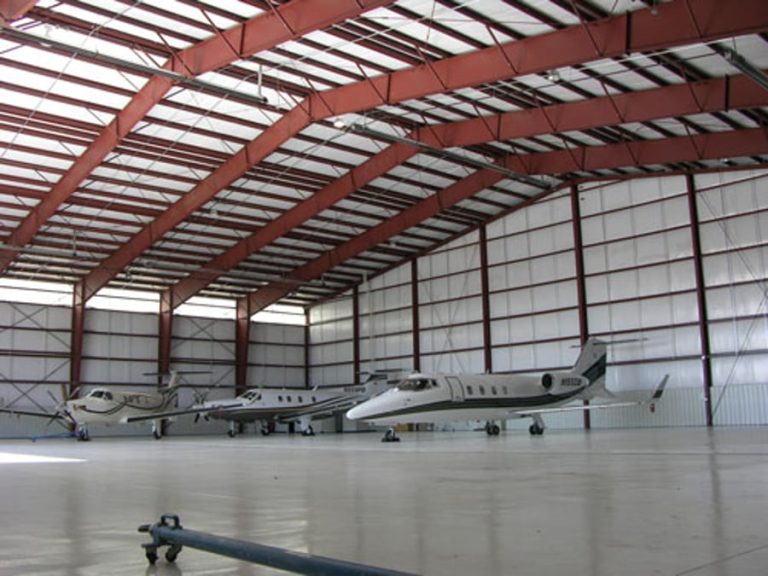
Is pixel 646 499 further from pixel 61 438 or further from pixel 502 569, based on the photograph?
pixel 61 438

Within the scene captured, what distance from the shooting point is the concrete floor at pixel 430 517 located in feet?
14.8

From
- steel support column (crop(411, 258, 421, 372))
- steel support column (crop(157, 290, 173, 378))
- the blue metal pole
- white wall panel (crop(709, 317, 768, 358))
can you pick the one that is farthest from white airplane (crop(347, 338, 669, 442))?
steel support column (crop(157, 290, 173, 378))

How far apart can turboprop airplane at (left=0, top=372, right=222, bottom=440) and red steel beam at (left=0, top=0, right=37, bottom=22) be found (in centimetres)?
2127

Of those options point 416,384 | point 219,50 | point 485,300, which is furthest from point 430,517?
point 485,300

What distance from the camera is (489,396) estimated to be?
3030 cm

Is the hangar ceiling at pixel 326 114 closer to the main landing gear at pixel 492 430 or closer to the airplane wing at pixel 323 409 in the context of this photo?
the airplane wing at pixel 323 409

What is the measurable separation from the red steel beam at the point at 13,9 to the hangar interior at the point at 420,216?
0.18ft

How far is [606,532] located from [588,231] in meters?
36.5

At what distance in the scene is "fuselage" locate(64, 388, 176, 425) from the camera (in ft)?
119

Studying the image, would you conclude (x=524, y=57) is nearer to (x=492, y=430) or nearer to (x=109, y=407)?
(x=492, y=430)

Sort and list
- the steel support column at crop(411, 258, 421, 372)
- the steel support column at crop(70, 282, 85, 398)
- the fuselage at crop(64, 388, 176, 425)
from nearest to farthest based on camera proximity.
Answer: the fuselage at crop(64, 388, 176, 425)
the steel support column at crop(70, 282, 85, 398)
the steel support column at crop(411, 258, 421, 372)

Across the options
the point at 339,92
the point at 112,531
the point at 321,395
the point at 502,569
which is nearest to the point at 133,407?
the point at 321,395

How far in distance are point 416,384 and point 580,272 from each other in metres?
16.1

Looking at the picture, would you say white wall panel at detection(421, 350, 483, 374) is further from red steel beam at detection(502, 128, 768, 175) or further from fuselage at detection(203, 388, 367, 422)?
red steel beam at detection(502, 128, 768, 175)
